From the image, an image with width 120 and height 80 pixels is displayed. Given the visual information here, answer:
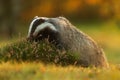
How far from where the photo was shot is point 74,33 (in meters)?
13.2

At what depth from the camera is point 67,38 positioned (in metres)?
13.0

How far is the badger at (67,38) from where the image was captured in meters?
12.9

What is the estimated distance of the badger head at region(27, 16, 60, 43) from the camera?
12.8 metres

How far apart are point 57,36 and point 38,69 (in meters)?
2.10

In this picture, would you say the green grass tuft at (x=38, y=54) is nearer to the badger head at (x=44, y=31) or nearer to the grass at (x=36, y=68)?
the grass at (x=36, y=68)

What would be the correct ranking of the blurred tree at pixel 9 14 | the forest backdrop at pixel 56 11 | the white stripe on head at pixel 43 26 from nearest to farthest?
the white stripe on head at pixel 43 26, the blurred tree at pixel 9 14, the forest backdrop at pixel 56 11

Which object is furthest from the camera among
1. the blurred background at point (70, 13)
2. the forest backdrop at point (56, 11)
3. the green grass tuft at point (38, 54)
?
the forest backdrop at point (56, 11)

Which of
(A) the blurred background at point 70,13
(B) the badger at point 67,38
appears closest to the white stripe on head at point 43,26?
(B) the badger at point 67,38

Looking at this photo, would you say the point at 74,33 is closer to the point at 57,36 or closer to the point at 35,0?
the point at 57,36

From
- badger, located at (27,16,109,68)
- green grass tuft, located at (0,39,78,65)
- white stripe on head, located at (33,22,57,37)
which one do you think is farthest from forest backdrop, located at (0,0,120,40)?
green grass tuft, located at (0,39,78,65)

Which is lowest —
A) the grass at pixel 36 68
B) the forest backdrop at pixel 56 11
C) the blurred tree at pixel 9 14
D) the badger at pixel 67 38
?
the grass at pixel 36 68

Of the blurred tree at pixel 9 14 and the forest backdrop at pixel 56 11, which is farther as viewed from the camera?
the forest backdrop at pixel 56 11

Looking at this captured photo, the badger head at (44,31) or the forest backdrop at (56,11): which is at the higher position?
the forest backdrop at (56,11)

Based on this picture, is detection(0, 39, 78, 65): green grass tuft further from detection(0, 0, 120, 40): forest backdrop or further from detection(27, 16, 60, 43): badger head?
detection(0, 0, 120, 40): forest backdrop
